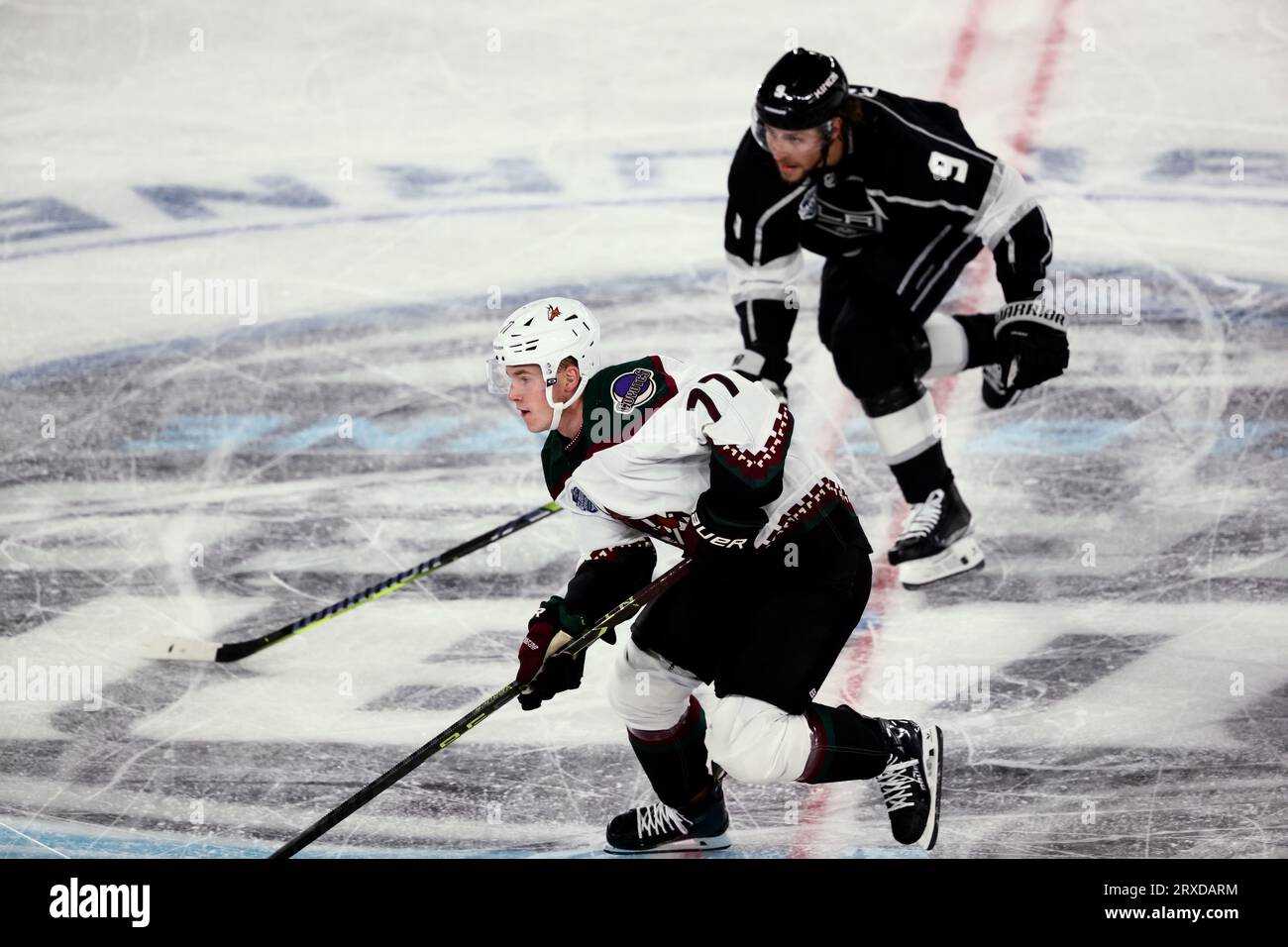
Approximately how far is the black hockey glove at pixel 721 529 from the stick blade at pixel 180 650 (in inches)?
58.9

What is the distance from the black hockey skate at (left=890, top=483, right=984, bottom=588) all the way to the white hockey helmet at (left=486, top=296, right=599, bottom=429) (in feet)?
4.85

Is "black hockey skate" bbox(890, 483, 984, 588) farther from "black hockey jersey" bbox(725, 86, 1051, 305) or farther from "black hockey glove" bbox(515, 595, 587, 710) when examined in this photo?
"black hockey glove" bbox(515, 595, 587, 710)

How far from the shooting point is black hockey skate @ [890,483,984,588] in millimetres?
4168

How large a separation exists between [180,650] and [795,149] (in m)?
1.91

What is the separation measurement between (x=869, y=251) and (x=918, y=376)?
362mm

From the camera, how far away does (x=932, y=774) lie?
10.6ft

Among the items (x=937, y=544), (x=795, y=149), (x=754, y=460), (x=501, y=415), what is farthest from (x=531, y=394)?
(x=501, y=415)

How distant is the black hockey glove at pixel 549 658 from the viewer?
9.93 feet

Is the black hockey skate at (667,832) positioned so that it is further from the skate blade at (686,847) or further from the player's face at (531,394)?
the player's face at (531,394)

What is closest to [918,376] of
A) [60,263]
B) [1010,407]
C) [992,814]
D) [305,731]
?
[1010,407]
